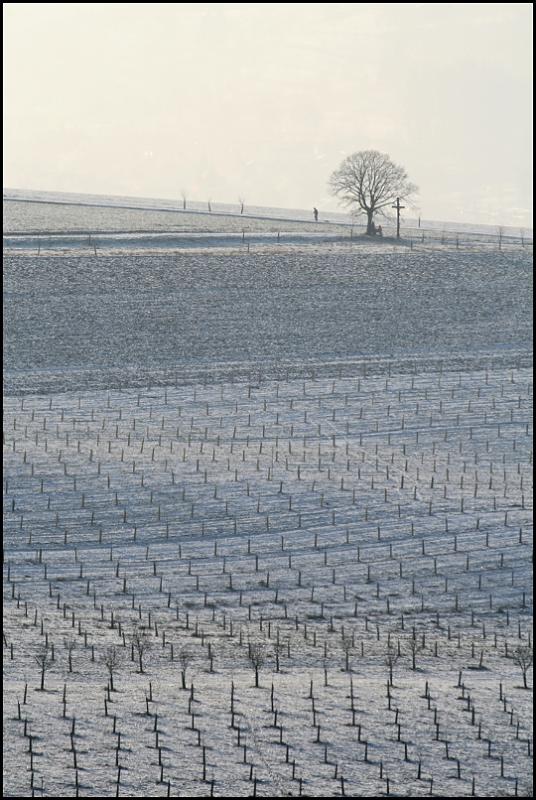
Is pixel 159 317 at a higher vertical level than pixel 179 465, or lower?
higher

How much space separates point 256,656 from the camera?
30656mm

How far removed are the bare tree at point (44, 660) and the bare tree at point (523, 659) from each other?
1094 centimetres

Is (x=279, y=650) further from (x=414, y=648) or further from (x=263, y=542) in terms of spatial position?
(x=263, y=542)

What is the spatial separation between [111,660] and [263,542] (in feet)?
34.0

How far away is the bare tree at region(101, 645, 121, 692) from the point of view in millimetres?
29641

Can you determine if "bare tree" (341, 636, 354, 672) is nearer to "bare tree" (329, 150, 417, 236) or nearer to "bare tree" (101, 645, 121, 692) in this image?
"bare tree" (101, 645, 121, 692)

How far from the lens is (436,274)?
83.6 meters

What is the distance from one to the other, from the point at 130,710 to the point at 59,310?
4533cm

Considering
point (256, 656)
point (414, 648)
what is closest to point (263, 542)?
point (414, 648)

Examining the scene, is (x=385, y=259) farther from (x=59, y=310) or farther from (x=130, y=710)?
(x=130, y=710)

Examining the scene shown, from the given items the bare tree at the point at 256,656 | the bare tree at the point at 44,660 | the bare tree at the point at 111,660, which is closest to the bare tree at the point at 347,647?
the bare tree at the point at 256,656

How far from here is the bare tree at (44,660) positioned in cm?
2978

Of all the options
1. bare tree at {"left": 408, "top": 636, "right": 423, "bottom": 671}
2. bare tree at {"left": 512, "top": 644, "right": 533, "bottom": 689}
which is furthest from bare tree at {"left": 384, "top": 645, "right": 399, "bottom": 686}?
bare tree at {"left": 512, "top": 644, "right": 533, "bottom": 689}

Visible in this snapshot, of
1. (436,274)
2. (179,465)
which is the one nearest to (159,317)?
(436,274)
